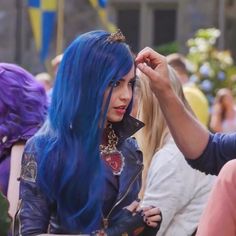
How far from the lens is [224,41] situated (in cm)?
1684

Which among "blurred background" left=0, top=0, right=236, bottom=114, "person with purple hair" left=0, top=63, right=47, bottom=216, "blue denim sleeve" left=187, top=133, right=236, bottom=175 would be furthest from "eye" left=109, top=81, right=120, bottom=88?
"blurred background" left=0, top=0, right=236, bottom=114

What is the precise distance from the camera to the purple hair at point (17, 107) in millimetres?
3705

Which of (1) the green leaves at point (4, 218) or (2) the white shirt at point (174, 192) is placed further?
(2) the white shirt at point (174, 192)

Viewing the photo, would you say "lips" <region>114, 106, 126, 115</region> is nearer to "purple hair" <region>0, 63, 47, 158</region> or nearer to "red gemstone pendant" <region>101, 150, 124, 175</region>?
"red gemstone pendant" <region>101, 150, 124, 175</region>

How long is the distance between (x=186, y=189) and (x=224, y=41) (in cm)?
1311

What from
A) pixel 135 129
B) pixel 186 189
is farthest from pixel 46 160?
pixel 186 189

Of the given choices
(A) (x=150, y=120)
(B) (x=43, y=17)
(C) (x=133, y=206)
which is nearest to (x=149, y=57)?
(C) (x=133, y=206)

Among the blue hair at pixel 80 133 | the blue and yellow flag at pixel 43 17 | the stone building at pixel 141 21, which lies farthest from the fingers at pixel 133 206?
the stone building at pixel 141 21

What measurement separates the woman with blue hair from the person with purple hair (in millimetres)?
576

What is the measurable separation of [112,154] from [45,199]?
0.26 m

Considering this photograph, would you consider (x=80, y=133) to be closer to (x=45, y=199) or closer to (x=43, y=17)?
(x=45, y=199)

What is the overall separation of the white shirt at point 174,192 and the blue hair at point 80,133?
0.80m

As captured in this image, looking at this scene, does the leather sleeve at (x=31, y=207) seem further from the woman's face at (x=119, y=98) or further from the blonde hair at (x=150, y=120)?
the blonde hair at (x=150, y=120)

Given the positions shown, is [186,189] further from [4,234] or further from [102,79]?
[4,234]
